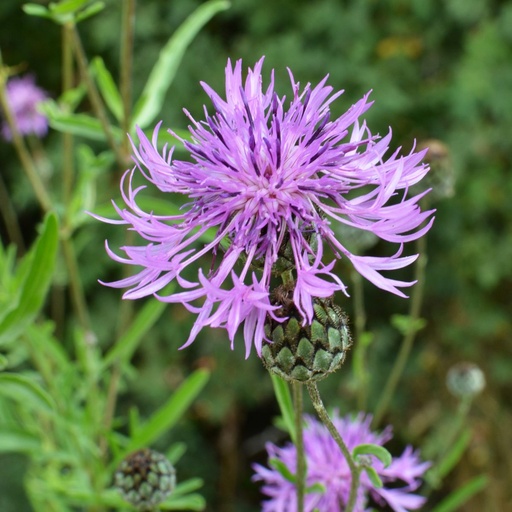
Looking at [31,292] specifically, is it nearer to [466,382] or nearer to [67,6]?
[67,6]

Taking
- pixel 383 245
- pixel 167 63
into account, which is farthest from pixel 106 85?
pixel 383 245

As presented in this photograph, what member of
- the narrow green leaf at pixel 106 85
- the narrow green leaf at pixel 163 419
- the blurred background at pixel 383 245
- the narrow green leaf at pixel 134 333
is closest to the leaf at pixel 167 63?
the narrow green leaf at pixel 106 85

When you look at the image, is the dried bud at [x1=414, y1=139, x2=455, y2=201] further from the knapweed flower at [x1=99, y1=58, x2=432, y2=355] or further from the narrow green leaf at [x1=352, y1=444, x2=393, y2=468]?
the narrow green leaf at [x1=352, y1=444, x2=393, y2=468]

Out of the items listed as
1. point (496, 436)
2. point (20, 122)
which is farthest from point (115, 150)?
point (496, 436)

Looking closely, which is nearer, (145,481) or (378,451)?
(378,451)

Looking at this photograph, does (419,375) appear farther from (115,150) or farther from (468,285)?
(115,150)

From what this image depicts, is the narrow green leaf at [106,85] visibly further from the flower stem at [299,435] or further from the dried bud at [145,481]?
the flower stem at [299,435]

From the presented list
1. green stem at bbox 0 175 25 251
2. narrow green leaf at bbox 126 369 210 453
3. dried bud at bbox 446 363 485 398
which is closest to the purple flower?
green stem at bbox 0 175 25 251

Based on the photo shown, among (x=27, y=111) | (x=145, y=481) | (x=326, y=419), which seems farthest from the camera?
(x=27, y=111)
